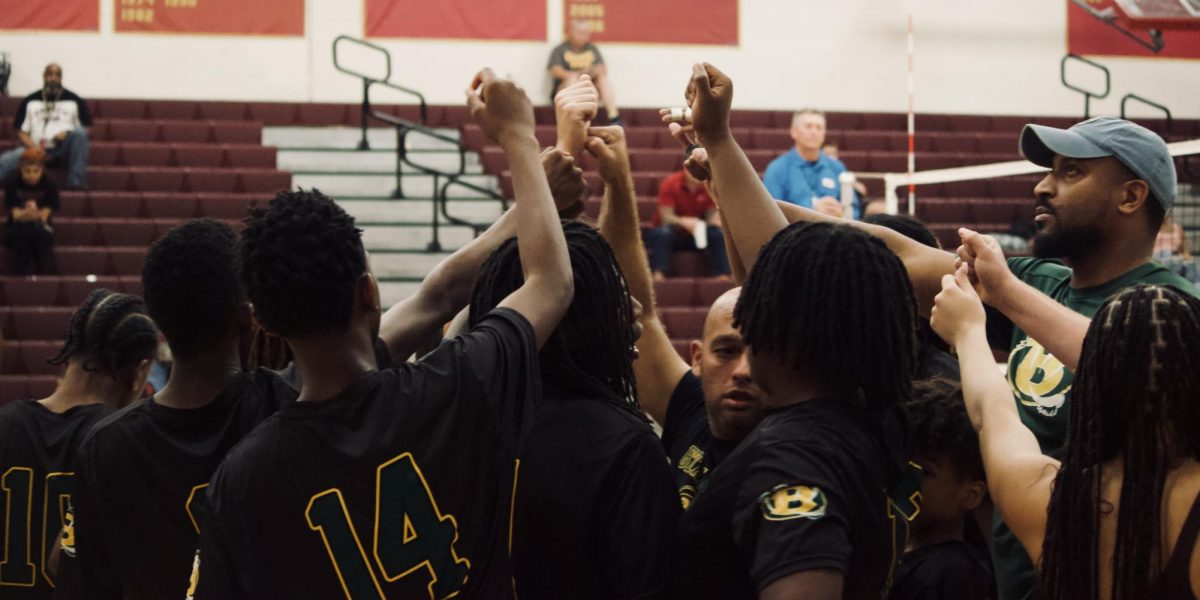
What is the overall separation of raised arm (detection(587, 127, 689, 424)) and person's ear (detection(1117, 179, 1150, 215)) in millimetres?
1084

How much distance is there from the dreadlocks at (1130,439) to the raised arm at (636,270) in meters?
1.21

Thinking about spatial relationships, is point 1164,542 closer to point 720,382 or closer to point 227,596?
point 720,382

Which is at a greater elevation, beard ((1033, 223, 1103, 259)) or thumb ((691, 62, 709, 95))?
thumb ((691, 62, 709, 95))

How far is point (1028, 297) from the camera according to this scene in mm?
2668

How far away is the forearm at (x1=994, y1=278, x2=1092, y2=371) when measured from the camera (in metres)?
2.62

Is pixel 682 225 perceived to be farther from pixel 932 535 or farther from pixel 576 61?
pixel 932 535

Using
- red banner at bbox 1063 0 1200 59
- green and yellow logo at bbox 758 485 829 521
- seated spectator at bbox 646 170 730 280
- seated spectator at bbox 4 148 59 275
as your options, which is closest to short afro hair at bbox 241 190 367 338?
green and yellow logo at bbox 758 485 829 521

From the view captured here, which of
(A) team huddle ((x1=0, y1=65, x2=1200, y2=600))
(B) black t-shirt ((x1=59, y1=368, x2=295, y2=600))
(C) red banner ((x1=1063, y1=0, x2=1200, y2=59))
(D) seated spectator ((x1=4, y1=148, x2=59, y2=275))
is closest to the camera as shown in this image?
(A) team huddle ((x1=0, y1=65, x2=1200, y2=600))

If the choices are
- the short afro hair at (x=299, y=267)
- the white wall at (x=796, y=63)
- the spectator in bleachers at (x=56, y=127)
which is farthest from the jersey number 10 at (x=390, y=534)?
the white wall at (x=796, y=63)

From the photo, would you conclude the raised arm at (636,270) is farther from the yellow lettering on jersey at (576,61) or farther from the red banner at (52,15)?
the red banner at (52,15)

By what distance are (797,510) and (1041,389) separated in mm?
1282

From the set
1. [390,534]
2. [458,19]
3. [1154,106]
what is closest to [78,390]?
[390,534]

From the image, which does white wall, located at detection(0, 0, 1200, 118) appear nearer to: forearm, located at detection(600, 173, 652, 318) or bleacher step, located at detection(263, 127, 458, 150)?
bleacher step, located at detection(263, 127, 458, 150)

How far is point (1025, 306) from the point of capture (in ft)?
8.73
